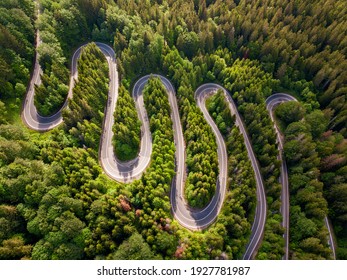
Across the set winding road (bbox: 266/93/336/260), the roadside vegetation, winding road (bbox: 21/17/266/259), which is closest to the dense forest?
the roadside vegetation

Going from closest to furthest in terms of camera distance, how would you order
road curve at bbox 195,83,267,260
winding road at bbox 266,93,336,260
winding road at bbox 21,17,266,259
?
winding road at bbox 21,17,266,259 → road curve at bbox 195,83,267,260 → winding road at bbox 266,93,336,260

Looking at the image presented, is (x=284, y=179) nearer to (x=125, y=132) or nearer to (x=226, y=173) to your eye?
(x=226, y=173)

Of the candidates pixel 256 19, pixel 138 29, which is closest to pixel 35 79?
pixel 138 29

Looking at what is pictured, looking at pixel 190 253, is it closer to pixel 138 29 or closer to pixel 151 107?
pixel 151 107

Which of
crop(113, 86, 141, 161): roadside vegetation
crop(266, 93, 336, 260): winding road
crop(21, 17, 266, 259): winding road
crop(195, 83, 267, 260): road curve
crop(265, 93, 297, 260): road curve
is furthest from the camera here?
crop(113, 86, 141, 161): roadside vegetation

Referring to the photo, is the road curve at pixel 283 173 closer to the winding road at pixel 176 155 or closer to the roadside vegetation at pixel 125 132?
the winding road at pixel 176 155

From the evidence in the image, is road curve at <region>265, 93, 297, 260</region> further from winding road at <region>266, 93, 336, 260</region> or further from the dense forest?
the dense forest

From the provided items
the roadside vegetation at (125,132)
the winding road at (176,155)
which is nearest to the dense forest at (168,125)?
the roadside vegetation at (125,132)

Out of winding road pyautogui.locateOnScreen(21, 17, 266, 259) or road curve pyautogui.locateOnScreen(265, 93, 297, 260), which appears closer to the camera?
winding road pyautogui.locateOnScreen(21, 17, 266, 259)
